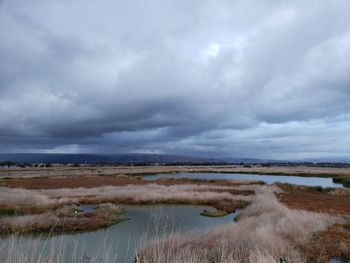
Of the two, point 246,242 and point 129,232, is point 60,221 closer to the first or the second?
point 129,232

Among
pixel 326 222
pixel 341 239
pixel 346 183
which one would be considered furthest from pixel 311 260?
pixel 346 183

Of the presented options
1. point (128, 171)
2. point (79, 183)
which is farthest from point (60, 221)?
point (128, 171)

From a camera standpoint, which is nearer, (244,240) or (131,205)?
(244,240)

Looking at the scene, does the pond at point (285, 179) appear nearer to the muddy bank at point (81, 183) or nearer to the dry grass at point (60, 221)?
the muddy bank at point (81, 183)

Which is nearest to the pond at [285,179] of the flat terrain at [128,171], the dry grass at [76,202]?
the flat terrain at [128,171]

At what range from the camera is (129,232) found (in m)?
20.8

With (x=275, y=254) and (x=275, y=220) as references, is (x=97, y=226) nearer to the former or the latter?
(x=275, y=220)

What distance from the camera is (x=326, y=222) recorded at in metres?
21.7

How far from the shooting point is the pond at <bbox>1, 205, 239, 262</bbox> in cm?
1519

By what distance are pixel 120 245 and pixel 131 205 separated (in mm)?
16190

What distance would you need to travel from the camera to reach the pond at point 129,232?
15.2m

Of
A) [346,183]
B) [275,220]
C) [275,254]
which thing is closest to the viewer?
[275,254]

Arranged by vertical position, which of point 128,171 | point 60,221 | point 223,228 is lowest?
point 60,221

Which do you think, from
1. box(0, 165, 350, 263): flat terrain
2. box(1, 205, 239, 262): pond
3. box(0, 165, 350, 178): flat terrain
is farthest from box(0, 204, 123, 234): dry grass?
box(0, 165, 350, 178): flat terrain
